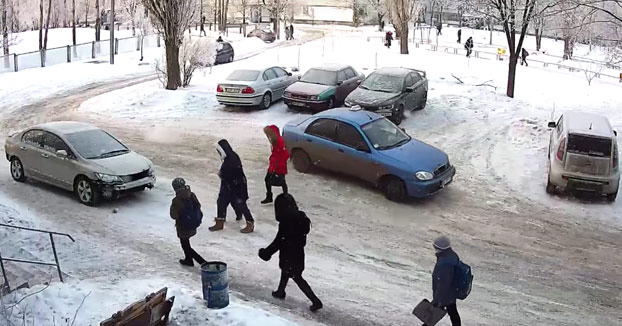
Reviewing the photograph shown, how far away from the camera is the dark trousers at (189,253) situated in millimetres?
9516

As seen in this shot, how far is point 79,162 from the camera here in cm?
1236

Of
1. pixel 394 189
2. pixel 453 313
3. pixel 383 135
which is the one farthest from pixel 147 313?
pixel 383 135

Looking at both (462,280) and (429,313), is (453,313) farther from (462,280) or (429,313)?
(462,280)

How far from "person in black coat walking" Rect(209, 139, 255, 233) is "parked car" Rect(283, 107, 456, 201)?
3.12 metres

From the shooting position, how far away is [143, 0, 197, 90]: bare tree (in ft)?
74.0

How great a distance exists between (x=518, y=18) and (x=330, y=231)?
13920 millimetres

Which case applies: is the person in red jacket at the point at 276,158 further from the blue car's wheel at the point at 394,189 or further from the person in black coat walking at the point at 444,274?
the person in black coat walking at the point at 444,274

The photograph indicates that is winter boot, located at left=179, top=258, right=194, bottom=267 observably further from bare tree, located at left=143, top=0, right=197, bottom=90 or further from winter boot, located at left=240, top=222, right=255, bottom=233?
bare tree, located at left=143, top=0, right=197, bottom=90

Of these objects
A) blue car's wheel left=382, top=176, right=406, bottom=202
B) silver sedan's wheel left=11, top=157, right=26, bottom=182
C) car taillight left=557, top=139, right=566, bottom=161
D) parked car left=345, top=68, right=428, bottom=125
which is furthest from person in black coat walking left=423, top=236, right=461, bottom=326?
parked car left=345, top=68, right=428, bottom=125

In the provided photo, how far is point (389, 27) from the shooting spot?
7288cm

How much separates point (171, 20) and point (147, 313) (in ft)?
56.1

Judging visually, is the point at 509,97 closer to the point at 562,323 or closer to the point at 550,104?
the point at 550,104

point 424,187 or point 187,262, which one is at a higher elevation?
point 424,187

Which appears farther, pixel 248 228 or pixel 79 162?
pixel 79 162
